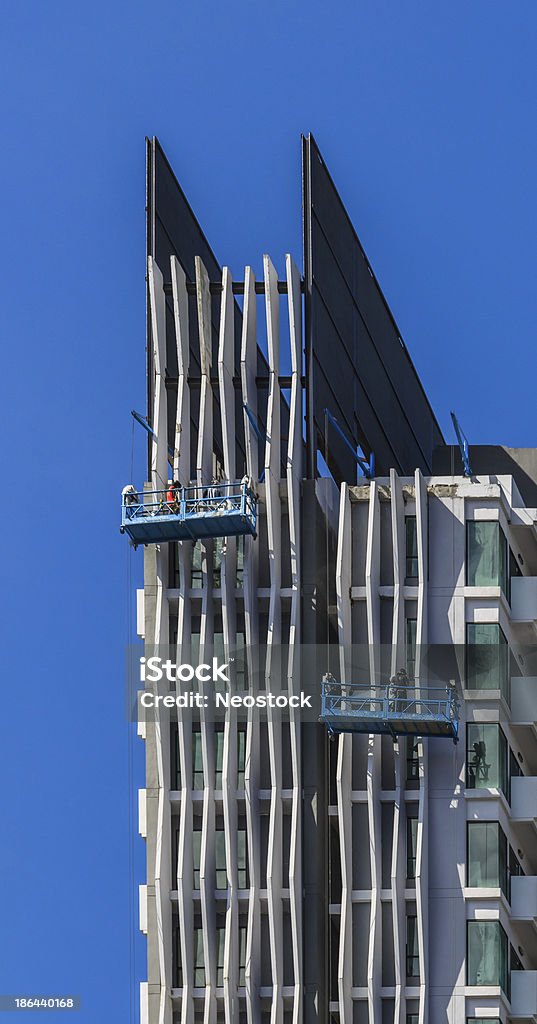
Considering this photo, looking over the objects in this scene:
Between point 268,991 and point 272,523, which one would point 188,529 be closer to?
point 272,523

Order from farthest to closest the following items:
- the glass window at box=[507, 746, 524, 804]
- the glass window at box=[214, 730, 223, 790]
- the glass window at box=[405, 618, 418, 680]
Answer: the glass window at box=[507, 746, 524, 804] < the glass window at box=[405, 618, 418, 680] < the glass window at box=[214, 730, 223, 790]

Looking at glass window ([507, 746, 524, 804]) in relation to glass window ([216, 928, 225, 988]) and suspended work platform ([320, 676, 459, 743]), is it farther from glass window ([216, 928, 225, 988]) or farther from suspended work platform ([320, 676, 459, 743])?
glass window ([216, 928, 225, 988])

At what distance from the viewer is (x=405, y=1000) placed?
303 ft

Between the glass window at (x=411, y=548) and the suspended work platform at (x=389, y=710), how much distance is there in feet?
14.2

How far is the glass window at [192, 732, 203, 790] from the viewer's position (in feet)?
306

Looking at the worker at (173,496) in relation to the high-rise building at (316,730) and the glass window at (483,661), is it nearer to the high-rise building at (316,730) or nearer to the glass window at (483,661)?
the high-rise building at (316,730)

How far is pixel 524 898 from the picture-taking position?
96188 mm

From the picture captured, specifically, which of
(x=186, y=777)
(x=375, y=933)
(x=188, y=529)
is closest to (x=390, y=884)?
(x=375, y=933)

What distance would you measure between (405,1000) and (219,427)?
2186cm

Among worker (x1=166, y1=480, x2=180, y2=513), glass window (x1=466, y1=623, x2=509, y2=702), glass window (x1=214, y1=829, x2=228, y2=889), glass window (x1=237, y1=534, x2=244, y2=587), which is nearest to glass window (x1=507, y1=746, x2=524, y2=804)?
glass window (x1=466, y1=623, x2=509, y2=702)

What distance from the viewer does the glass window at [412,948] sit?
3652 inches

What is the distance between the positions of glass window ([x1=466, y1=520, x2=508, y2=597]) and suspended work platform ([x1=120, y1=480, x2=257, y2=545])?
801 centimetres

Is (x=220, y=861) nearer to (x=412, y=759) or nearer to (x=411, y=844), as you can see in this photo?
(x=411, y=844)

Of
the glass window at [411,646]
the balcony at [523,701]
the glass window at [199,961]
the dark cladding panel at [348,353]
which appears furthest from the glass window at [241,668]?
the balcony at [523,701]
